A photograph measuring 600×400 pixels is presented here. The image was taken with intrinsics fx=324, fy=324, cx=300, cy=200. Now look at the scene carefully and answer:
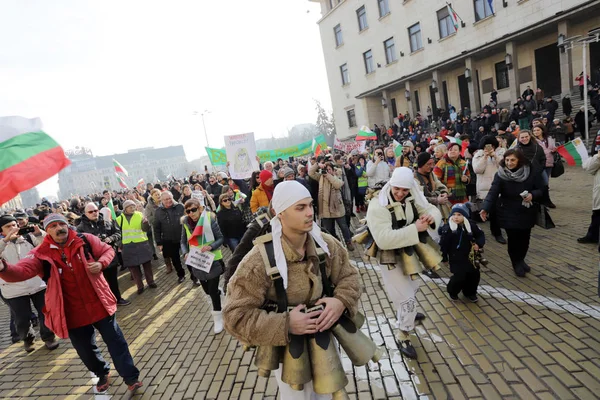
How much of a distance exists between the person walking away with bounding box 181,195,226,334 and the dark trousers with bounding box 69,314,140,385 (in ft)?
4.36

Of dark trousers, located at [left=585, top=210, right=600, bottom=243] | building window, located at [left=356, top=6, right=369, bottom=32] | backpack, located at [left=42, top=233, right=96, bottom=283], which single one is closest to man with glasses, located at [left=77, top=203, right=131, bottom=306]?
backpack, located at [left=42, top=233, right=96, bottom=283]

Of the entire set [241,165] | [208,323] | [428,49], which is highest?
[428,49]

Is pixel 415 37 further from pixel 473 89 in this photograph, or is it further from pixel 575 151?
pixel 575 151

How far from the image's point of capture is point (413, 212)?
3.38m

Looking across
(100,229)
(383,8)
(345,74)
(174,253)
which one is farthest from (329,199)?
(345,74)

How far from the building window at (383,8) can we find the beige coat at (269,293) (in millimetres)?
28686

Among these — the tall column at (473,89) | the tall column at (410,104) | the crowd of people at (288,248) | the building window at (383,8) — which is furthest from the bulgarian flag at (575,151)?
the building window at (383,8)

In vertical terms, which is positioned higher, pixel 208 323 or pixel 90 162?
pixel 90 162

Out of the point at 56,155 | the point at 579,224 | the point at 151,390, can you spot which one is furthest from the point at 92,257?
the point at 579,224

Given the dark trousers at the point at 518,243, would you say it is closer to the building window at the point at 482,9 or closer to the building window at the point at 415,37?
the building window at the point at 482,9

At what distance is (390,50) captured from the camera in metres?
26.5

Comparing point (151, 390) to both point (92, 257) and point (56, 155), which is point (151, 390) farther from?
point (56, 155)

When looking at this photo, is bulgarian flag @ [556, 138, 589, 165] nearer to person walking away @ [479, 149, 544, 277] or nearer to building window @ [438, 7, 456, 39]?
person walking away @ [479, 149, 544, 277]

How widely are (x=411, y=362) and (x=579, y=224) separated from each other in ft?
17.8
